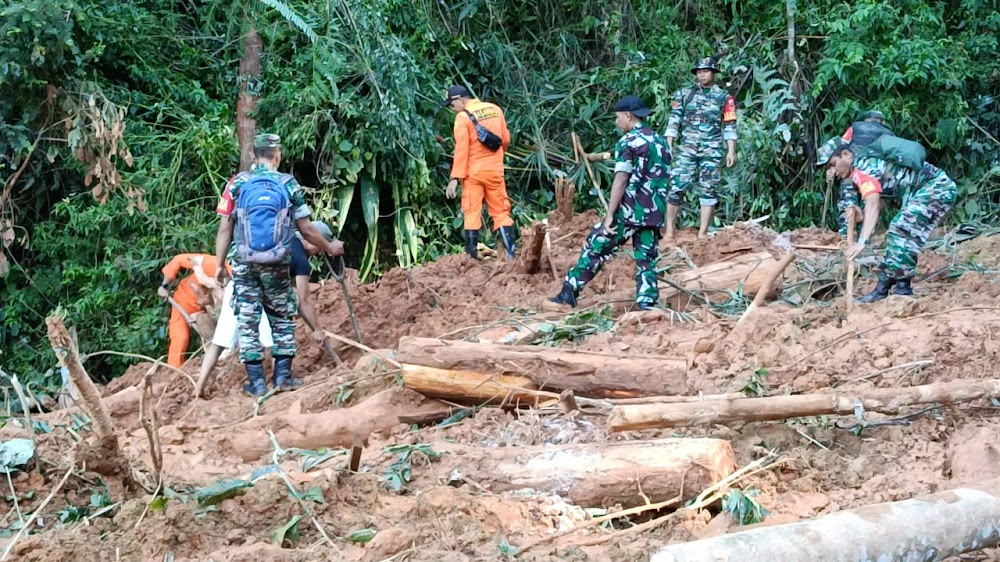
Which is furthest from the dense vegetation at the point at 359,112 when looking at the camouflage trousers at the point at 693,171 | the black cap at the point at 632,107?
the black cap at the point at 632,107

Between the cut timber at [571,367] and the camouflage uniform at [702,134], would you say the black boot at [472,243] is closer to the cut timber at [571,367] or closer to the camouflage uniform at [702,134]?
the camouflage uniform at [702,134]

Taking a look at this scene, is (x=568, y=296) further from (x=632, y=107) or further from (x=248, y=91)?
(x=248, y=91)

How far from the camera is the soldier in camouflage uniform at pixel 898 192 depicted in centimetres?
693

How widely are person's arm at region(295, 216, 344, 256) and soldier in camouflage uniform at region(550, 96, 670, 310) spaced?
1795mm

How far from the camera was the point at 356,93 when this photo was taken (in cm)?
1127

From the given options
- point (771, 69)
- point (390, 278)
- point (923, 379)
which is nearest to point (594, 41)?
point (771, 69)

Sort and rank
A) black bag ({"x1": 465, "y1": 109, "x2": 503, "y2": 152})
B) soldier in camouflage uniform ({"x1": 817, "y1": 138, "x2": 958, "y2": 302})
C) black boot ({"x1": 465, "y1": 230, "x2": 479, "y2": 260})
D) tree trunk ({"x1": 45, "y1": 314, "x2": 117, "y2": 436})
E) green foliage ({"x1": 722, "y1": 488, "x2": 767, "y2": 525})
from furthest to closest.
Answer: black boot ({"x1": 465, "y1": 230, "x2": 479, "y2": 260})
black bag ({"x1": 465, "y1": 109, "x2": 503, "y2": 152})
soldier in camouflage uniform ({"x1": 817, "y1": 138, "x2": 958, "y2": 302})
green foliage ({"x1": 722, "y1": 488, "x2": 767, "y2": 525})
tree trunk ({"x1": 45, "y1": 314, "x2": 117, "y2": 436})

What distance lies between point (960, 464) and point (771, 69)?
911cm

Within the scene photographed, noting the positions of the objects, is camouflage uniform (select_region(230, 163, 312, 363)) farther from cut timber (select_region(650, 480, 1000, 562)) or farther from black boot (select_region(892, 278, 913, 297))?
black boot (select_region(892, 278, 913, 297))

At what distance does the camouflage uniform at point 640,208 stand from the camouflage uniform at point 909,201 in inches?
51.6

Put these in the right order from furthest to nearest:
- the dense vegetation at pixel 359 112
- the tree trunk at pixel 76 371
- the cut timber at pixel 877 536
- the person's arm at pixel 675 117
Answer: the dense vegetation at pixel 359 112 → the person's arm at pixel 675 117 → the cut timber at pixel 877 536 → the tree trunk at pixel 76 371

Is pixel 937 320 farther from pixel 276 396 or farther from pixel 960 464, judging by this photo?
pixel 276 396

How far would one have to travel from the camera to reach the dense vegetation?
10586mm

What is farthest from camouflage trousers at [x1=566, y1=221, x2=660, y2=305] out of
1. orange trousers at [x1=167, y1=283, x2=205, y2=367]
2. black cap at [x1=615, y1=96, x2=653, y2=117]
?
orange trousers at [x1=167, y1=283, x2=205, y2=367]
